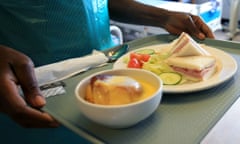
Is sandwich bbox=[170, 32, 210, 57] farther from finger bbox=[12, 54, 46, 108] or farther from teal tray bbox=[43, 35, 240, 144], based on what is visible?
finger bbox=[12, 54, 46, 108]

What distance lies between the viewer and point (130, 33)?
241cm

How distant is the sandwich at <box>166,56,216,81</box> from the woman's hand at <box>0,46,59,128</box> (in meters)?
0.25

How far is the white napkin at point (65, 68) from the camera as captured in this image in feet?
1.86

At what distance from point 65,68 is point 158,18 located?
15.3 inches

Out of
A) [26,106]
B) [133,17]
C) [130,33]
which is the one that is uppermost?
[26,106]

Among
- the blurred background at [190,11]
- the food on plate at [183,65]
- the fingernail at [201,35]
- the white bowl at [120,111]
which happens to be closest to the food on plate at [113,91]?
the white bowl at [120,111]

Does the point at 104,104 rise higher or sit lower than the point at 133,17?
higher

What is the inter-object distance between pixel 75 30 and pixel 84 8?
0.21 ft

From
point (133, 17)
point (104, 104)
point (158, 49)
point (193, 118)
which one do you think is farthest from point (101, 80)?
point (133, 17)

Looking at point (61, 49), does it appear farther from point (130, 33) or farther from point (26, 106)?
point (130, 33)

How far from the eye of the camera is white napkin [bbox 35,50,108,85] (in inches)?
22.4

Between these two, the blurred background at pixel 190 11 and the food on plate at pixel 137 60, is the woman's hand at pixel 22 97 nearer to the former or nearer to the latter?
the food on plate at pixel 137 60

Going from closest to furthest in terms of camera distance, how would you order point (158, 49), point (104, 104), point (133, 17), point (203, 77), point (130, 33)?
point (104, 104)
point (203, 77)
point (158, 49)
point (133, 17)
point (130, 33)

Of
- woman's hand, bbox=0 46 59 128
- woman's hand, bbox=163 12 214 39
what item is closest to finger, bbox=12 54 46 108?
woman's hand, bbox=0 46 59 128
